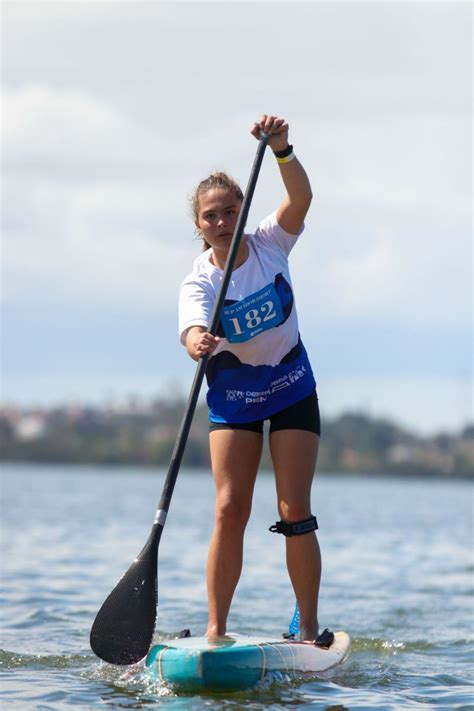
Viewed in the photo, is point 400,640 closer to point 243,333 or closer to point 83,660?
point 83,660

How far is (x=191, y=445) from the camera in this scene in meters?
113

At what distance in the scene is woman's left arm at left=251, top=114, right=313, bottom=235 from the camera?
629cm

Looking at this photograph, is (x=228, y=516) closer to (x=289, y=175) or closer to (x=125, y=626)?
(x=125, y=626)

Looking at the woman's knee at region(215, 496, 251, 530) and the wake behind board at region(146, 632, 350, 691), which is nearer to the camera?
the wake behind board at region(146, 632, 350, 691)

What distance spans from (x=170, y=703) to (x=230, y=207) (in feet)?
8.15

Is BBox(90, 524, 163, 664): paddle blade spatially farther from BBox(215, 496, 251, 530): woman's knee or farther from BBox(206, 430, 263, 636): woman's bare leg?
BBox(215, 496, 251, 530): woman's knee

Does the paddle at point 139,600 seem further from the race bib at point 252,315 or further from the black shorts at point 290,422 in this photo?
the black shorts at point 290,422

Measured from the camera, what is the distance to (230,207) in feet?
20.9

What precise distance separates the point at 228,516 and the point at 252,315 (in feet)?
3.37

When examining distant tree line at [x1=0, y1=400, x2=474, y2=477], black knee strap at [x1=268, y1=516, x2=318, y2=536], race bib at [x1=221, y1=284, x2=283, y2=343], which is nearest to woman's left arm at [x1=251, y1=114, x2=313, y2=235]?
race bib at [x1=221, y1=284, x2=283, y2=343]

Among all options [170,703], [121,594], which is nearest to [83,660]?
[121,594]

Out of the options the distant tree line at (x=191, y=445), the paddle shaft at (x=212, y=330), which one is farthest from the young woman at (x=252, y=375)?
the distant tree line at (x=191, y=445)

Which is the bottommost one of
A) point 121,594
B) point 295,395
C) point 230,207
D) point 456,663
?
point 456,663

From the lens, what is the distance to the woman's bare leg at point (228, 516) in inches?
246
